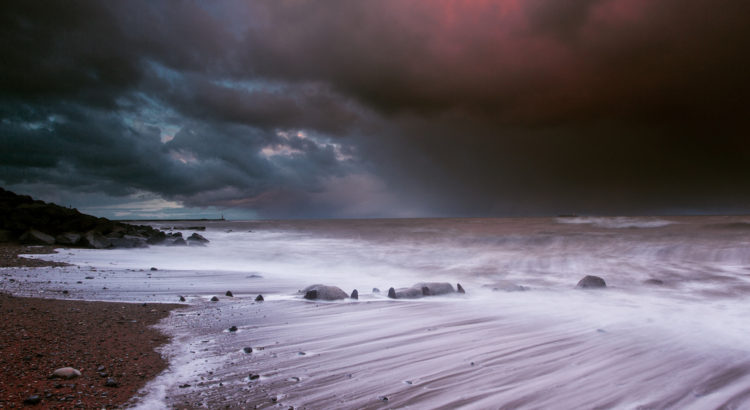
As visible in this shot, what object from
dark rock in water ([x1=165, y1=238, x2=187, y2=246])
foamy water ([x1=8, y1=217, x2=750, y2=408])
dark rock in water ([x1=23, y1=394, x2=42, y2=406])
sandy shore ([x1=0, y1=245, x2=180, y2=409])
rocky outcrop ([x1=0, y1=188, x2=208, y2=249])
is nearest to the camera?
dark rock in water ([x1=23, y1=394, x2=42, y2=406])

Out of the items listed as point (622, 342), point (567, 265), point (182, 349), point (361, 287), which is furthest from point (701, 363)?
point (567, 265)

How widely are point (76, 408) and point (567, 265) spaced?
11999 mm

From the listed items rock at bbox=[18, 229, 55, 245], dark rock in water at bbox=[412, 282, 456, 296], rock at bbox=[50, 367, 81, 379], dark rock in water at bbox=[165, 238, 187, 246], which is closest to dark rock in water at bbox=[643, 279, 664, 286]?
dark rock in water at bbox=[412, 282, 456, 296]

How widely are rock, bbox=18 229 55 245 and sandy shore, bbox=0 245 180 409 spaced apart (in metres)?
12.8

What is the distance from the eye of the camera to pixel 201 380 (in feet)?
8.79

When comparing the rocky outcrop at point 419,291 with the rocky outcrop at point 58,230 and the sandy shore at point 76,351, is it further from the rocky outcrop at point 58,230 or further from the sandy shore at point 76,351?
the rocky outcrop at point 58,230

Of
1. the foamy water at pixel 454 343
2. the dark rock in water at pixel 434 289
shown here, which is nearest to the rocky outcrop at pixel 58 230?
the foamy water at pixel 454 343

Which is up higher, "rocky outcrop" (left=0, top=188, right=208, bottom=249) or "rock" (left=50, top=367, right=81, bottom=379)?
"rocky outcrop" (left=0, top=188, right=208, bottom=249)

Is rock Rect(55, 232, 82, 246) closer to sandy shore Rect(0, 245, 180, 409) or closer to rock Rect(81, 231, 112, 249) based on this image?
rock Rect(81, 231, 112, 249)

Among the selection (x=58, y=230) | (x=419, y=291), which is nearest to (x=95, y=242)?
(x=58, y=230)

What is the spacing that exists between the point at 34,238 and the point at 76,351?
16.0 metres

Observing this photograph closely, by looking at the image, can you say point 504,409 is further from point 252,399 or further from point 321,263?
point 321,263

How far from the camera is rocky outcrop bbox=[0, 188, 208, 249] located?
1462 cm

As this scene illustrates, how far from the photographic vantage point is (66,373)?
2494 millimetres
